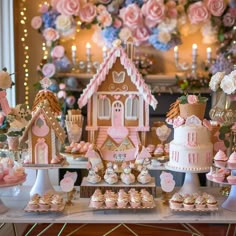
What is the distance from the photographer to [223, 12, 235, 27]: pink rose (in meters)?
4.52

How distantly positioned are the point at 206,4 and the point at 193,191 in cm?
277

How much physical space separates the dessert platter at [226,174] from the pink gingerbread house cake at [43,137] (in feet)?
2.33

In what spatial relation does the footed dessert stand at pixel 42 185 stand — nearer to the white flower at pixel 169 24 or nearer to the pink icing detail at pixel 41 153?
the pink icing detail at pixel 41 153

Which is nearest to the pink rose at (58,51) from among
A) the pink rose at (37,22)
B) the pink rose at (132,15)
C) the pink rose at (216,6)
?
the pink rose at (37,22)

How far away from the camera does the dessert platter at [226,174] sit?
208 centimetres

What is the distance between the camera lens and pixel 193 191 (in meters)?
2.21

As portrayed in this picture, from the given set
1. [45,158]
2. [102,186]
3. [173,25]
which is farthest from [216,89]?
[173,25]

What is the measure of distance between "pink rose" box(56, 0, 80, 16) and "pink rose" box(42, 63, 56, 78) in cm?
51

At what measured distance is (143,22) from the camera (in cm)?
462

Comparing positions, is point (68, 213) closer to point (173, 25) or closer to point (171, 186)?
point (171, 186)

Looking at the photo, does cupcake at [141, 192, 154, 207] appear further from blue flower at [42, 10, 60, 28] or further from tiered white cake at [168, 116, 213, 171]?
blue flower at [42, 10, 60, 28]

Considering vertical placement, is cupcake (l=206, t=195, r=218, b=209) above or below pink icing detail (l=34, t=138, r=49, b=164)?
below

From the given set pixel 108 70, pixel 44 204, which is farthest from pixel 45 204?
pixel 108 70

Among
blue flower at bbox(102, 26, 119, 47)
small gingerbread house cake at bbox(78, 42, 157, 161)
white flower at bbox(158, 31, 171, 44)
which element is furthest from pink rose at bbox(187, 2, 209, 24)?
small gingerbread house cake at bbox(78, 42, 157, 161)
